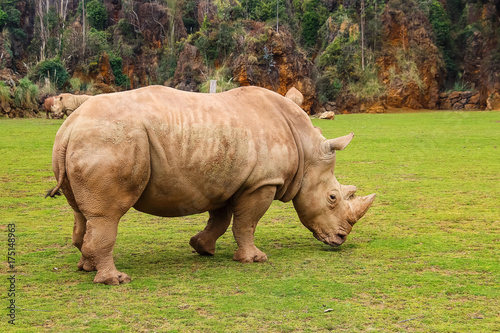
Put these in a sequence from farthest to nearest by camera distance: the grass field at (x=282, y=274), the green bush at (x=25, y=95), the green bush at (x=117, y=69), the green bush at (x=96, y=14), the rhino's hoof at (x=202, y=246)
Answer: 1. the green bush at (x=96, y=14)
2. the green bush at (x=117, y=69)
3. the green bush at (x=25, y=95)
4. the rhino's hoof at (x=202, y=246)
5. the grass field at (x=282, y=274)

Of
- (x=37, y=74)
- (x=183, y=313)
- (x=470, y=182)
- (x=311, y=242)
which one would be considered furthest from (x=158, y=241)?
(x=37, y=74)

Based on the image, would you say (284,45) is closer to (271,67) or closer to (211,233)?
(271,67)

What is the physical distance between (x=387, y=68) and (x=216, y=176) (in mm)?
44020

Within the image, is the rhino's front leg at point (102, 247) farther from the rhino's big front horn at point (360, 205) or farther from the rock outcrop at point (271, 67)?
the rock outcrop at point (271, 67)

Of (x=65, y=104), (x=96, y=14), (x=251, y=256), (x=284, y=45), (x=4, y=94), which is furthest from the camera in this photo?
(x=96, y=14)

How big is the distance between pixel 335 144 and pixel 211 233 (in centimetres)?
167

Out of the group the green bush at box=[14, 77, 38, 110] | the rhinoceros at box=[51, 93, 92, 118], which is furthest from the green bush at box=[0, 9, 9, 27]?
the rhinoceros at box=[51, 93, 92, 118]

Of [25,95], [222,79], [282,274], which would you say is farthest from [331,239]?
[222,79]

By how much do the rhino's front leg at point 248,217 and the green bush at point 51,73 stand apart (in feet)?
134

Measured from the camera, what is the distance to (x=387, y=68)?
48219 mm

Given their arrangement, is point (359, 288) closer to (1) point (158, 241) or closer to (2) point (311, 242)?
(2) point (311, 242)

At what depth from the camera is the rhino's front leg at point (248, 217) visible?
6523 millimetres

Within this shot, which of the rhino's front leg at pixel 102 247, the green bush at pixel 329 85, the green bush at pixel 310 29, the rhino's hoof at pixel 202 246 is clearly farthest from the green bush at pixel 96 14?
the rhino's front leg at pixel 102 247

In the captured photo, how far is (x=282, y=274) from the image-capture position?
19.9 feet
